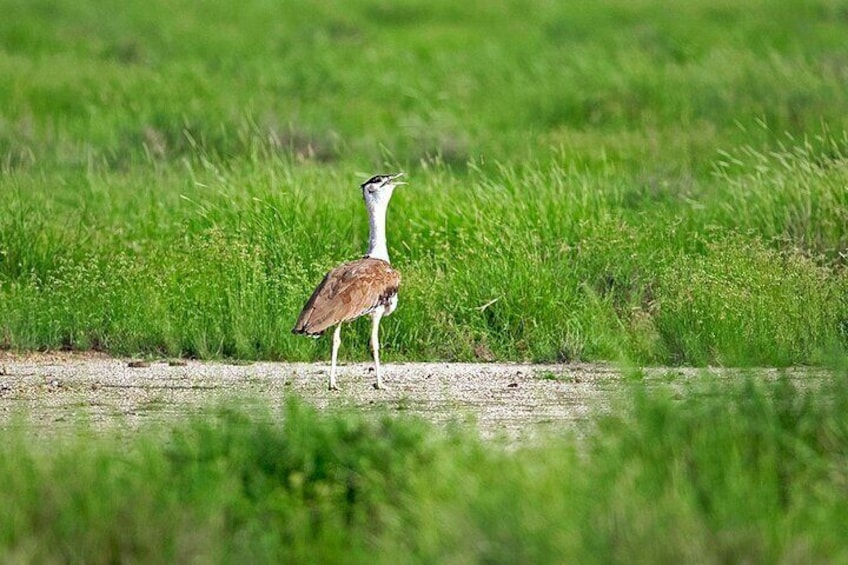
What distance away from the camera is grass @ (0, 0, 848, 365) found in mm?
13234

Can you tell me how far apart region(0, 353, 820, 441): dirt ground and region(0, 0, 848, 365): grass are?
41 cm

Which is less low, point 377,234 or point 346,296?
point 377,234

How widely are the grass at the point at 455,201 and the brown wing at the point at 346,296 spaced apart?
178 centimetres

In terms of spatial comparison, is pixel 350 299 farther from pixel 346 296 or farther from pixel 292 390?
pixel 292 390

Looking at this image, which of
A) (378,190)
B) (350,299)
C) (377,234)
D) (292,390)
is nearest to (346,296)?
(350,299)

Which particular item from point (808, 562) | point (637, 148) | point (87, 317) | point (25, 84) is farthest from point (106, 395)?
point (25, 84)

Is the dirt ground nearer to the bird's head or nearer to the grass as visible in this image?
the grass

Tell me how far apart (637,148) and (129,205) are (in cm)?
688

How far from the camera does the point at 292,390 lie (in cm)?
1159

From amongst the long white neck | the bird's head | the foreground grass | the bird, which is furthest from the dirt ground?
the foreground grass

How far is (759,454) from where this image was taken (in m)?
7.60

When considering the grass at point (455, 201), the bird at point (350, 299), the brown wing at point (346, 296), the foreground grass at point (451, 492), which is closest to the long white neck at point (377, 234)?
the bird at point (350, 299)

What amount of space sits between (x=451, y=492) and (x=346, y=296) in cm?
442

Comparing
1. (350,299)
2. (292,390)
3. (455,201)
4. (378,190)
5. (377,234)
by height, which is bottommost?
(292,390)
